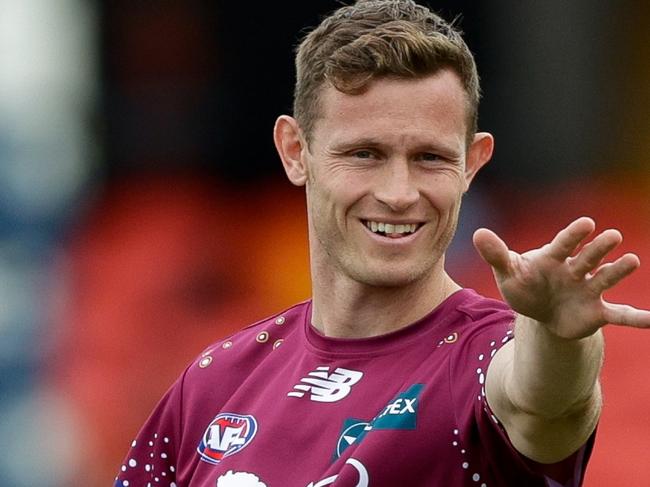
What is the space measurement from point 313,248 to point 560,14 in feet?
17.8

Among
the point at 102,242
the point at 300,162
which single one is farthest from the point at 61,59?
the point at 300,162

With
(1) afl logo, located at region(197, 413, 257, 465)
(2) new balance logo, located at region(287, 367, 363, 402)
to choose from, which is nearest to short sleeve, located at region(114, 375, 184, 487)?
(1) afl logo, located at region(197, 413, 257, 465)

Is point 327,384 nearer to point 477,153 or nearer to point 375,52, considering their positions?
point 477,153

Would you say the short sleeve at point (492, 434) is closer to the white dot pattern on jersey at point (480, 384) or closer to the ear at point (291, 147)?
the white dot pattern on jersey at point (480, 384)

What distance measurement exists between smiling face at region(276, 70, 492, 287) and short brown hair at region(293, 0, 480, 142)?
30 mm

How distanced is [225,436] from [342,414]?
0.37m

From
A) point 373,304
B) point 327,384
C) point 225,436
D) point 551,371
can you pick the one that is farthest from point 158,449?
point 551,371

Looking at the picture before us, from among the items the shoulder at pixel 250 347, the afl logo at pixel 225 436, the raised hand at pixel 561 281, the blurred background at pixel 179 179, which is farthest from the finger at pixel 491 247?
the blurred background at pixel 179 179

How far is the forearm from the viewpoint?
283cm

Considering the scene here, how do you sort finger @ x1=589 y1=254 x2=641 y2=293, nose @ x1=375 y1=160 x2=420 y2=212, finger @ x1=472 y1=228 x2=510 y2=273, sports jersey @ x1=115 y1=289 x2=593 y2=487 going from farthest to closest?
nose @ x1=375 y1=160 x2=420 y2=212 < sports jersey @ x1=115 y1=289 x2=593 y2=487 < finger @ x1=472 y1=228 x2=510 y2=273 < finger @ x1=589 y1=254 x2=641 y2=293

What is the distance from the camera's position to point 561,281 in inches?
107

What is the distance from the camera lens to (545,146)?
355 inches

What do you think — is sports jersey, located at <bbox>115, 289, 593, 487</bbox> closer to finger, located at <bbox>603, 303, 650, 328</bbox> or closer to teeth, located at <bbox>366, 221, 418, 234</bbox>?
teeth, located at <bbox>366, 221, 418, 234</bbox>

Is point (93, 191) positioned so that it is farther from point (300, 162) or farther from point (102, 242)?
point (300, 162)
